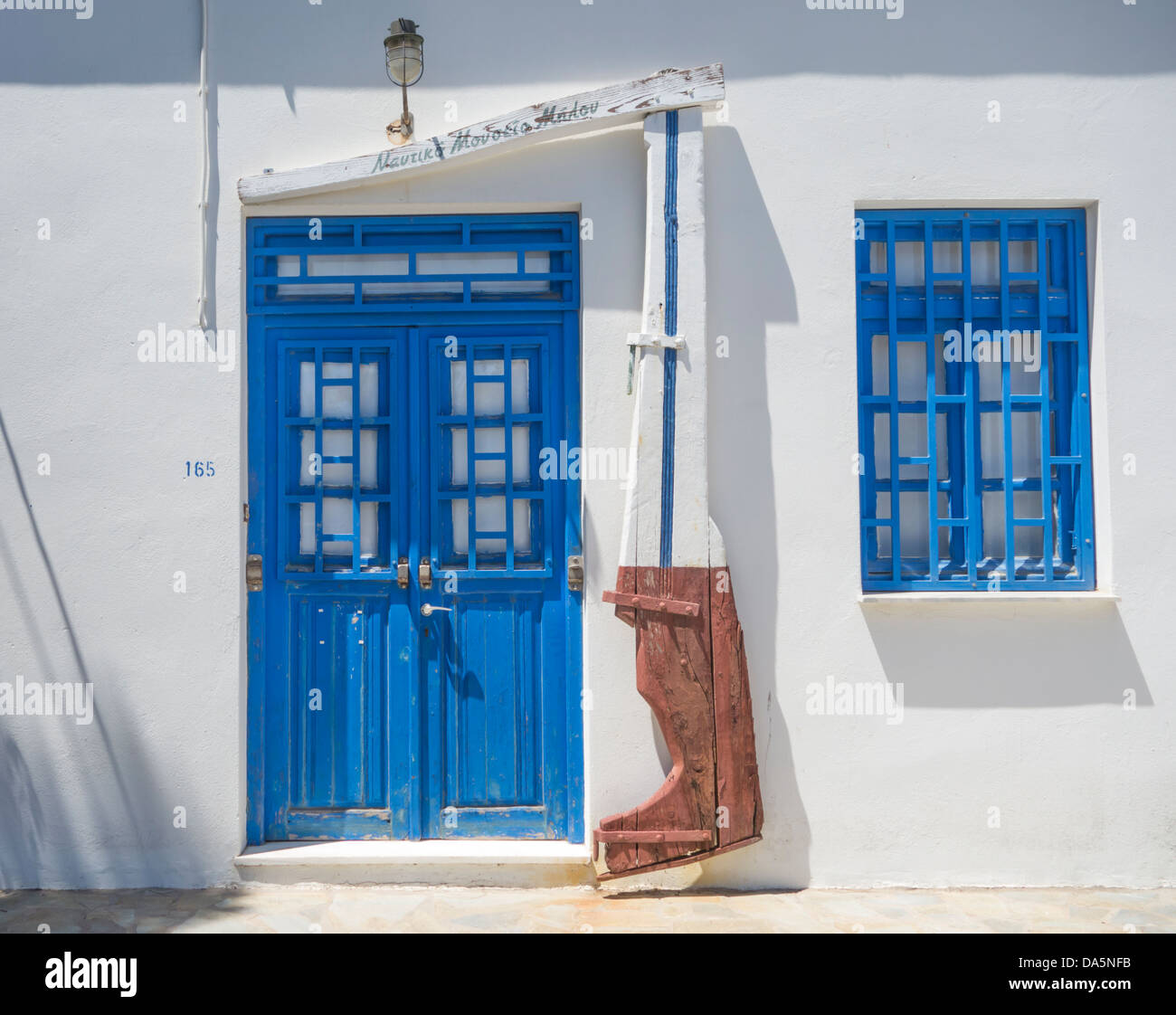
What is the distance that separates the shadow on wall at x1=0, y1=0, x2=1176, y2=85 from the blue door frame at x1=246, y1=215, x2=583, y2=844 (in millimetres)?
681

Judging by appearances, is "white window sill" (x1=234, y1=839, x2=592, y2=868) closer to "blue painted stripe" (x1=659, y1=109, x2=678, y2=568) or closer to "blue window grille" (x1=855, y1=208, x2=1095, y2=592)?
"blue painted stripe" (x1=659, y1=109, x2=678, y2=568)

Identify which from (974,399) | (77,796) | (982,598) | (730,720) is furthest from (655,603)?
(77,796)

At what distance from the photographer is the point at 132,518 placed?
4.19m

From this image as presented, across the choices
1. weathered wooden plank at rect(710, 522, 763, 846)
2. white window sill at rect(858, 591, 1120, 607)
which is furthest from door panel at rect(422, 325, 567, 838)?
white window sill at rect(858, 591, 1120, 607)

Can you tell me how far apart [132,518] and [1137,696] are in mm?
4360

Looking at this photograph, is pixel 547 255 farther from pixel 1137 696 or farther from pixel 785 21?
pixel 1137 696

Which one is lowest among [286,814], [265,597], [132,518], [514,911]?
[514,911]

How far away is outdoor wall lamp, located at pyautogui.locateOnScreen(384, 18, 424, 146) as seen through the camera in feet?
13.4

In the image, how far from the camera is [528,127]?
406cm

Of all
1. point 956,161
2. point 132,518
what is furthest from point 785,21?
point 132,518

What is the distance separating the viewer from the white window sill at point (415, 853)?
160 inches

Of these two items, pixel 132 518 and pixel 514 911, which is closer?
pixel 514 911

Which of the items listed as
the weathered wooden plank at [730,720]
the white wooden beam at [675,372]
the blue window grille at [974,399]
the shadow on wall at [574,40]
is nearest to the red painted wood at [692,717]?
the weathered wooden plank at [730,720]

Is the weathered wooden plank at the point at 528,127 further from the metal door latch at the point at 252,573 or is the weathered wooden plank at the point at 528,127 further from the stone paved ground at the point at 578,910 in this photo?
the stone paved ground at the point at 578,910
